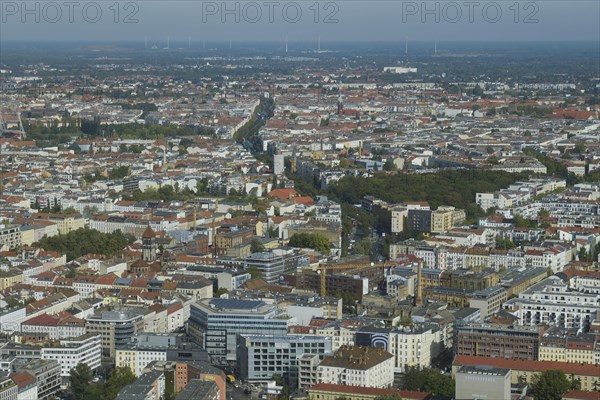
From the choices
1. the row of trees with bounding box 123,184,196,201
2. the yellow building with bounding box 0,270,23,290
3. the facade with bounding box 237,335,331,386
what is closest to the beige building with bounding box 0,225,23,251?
the yellow building with bounding box 0,270,23,290

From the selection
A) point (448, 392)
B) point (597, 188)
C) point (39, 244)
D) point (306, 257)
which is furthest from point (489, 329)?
point (597, 188)

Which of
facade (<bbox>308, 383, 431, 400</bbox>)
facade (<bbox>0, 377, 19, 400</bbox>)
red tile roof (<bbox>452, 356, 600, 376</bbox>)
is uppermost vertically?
facade (<bbox>0, 377, 19, 400</bbox>)

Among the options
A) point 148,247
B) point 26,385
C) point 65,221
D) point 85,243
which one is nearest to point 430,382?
point 26,385

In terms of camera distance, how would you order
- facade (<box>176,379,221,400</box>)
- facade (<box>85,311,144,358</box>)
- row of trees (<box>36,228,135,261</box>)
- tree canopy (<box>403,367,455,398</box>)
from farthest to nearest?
row of trees (<box>36,228,135,261</box>)
facade (<box>85,311,144,358</box>)
tree canopy (<box>403,367,455,398</box>)
facade (<box>176,379,221,400</box>)

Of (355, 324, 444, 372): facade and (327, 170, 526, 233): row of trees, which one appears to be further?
(327, 170, 526, 233): row of trees

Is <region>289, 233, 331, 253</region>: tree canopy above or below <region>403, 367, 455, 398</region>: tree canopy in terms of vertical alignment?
above

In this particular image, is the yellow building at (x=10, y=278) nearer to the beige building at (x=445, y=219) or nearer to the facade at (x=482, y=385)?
the beige building at (x=445, y=219)

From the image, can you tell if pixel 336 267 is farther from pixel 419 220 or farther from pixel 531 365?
pixel 531 365

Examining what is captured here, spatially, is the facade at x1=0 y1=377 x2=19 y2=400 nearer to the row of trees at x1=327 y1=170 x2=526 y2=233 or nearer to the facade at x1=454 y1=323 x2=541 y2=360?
the facade at x1=454 y1=323 x2=541 y2=360
